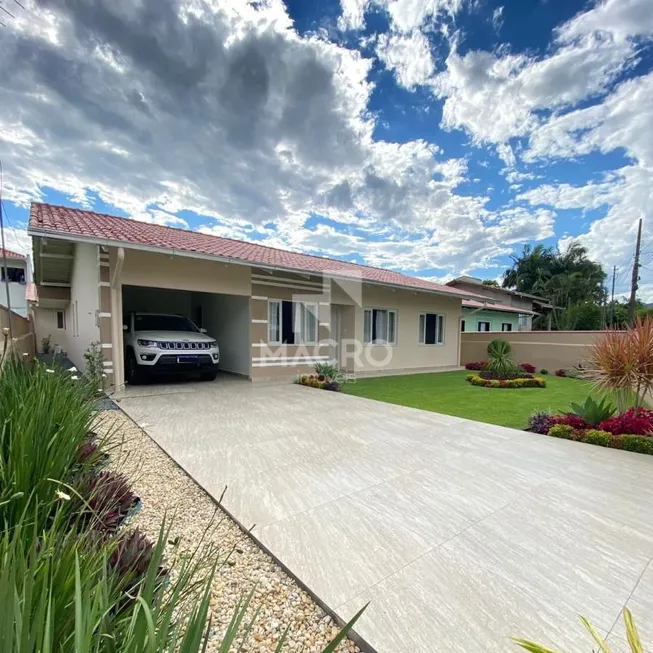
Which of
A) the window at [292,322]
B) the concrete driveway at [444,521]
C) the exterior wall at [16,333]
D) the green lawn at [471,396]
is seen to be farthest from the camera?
the window at [292,322]

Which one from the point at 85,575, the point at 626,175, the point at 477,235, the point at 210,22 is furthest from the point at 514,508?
the point at 477,235

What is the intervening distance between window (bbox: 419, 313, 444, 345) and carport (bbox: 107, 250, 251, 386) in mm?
7493

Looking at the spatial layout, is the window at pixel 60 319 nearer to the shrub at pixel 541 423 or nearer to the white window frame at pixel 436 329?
the white window frame at pixel 436 329

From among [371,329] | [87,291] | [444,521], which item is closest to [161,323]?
[87,291]

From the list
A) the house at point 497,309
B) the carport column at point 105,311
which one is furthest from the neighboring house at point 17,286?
the house at point 497,309

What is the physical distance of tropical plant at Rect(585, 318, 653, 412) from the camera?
17.0 ft

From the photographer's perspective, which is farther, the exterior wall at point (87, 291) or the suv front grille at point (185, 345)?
the suv front grille at point (185, 345)

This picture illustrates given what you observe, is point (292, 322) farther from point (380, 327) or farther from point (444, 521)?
point (444, 521)

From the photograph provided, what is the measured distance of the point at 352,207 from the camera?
16141 millimetres

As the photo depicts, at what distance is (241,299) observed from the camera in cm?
1041

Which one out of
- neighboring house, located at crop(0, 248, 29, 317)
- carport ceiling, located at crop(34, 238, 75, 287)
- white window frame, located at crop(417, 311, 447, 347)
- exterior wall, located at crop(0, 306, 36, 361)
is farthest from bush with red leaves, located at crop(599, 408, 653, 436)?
neighboring house, located at crop(0, 248, 29, 317)

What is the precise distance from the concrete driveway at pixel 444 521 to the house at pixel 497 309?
14264 mm

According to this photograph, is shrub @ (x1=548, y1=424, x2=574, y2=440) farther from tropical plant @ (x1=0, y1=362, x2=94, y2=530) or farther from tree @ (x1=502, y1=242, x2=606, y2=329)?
tree @ (x1=502, y1=242, x2=606, y2=329)

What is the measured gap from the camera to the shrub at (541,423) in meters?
5.74
